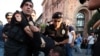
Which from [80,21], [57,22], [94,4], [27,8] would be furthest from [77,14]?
[94,4]

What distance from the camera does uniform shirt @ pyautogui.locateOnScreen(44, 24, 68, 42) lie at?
7.92 m

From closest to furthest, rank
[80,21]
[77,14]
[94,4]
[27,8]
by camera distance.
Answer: [94,4] < [27,8] < [77,14] < [80,21]

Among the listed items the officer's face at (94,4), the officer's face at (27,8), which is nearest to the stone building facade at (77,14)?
the officer's face at (27,8)

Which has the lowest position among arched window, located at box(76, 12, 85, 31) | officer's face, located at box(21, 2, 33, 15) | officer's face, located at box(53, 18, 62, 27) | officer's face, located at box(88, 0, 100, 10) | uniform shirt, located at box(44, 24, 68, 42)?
arched window, located at box(76, 12, 85, 31)

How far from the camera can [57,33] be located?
7938 millimetres

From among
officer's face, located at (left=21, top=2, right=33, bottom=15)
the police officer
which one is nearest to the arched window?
the police officer

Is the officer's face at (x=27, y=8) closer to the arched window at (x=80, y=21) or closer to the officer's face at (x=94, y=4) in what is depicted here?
the officer's face at (x=94, y=4)

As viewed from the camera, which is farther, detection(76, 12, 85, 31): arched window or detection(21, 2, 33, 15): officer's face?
detection(76, 12, 85, 31): arched window

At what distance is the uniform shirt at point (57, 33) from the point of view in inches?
312

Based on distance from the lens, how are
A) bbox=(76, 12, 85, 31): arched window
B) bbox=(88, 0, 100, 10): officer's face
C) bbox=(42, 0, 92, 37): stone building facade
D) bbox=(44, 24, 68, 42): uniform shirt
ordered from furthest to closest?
bbox=(76, 12, 85, 31): arched window → bbox=(42, 0, 92, 37): stone building facade → bbox=(44, 24, 68, 42): uniform shirt → bbox=(88, 0, 100, 10): officer's face

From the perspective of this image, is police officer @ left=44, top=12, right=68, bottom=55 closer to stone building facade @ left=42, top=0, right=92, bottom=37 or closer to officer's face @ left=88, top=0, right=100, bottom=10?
officer's face @ left=88, top=0, right=100, bottom=10

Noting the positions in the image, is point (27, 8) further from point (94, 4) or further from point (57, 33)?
point (94, 4)

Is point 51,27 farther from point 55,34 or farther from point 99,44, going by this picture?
point 99,44

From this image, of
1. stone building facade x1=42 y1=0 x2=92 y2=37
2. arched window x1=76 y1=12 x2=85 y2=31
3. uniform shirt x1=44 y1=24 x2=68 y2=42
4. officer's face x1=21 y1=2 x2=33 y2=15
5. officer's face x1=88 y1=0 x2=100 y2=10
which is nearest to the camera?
officer's face x1=88 y1=0 x2=100 y2=10
